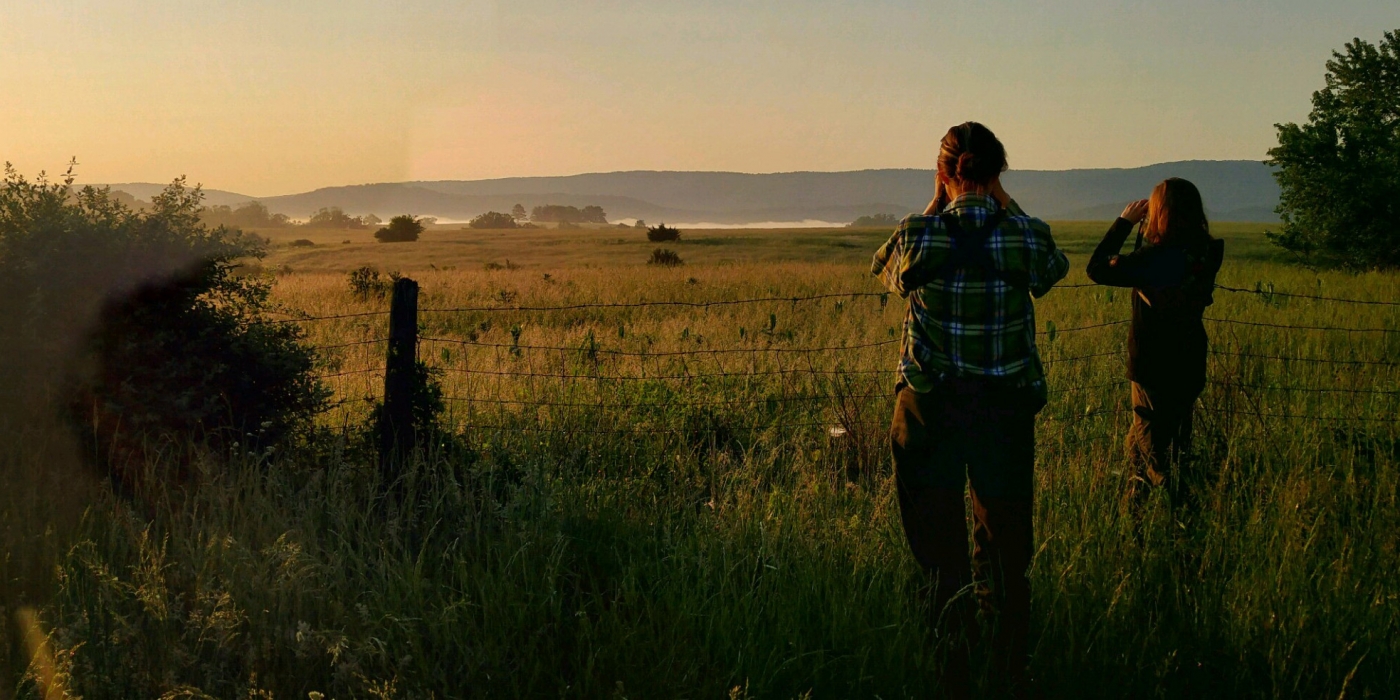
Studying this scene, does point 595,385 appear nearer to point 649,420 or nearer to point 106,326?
point 649,420

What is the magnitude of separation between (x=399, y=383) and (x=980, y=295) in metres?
3.31

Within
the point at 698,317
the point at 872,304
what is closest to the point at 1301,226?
the point at 872,304

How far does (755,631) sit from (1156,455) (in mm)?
2381

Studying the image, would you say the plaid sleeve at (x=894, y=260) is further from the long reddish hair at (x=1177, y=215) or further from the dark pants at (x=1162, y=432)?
the dark pants at (x=1162, y=432)

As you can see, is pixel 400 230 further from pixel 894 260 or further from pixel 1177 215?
pixel 894 260

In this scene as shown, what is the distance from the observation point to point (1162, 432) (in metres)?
5.00

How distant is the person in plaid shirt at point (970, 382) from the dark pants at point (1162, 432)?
64.1 inches

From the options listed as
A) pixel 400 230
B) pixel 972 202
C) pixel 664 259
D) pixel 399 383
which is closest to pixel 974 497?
pixel 972 202

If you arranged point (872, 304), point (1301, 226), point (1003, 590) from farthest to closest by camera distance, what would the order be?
point (1301, 226), point (872, 304), point (1003, 590)

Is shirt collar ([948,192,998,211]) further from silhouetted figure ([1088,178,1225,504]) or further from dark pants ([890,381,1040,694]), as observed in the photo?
silhouetted figure ([1088,178,1225,504])

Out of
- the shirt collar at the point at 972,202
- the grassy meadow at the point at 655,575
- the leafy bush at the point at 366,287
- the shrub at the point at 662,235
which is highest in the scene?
the shrub at the point at 662,235

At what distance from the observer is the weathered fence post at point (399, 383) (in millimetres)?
5461

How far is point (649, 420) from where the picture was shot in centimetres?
763

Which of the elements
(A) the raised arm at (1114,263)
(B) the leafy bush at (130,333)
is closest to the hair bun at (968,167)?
(A) the raised arm at (1114,263)
